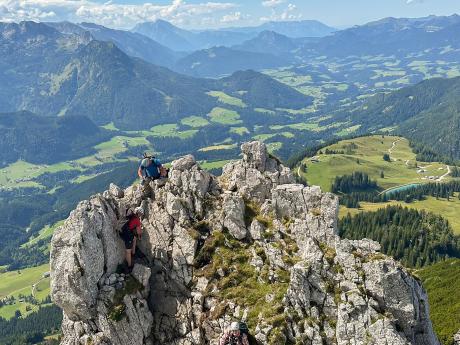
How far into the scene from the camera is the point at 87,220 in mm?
49438

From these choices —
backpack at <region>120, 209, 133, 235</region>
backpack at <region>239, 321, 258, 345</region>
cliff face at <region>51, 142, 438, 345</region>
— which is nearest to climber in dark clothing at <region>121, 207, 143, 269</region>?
backpack at <region>120, 209, 133, 235</region>

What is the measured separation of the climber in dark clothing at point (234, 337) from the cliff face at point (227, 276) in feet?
8.94

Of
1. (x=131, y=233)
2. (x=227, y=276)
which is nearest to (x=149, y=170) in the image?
(x=131, y=233)

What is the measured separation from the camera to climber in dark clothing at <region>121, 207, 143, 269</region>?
50.8 metres

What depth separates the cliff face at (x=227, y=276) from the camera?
139ft

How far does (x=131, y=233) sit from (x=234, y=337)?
1849cm

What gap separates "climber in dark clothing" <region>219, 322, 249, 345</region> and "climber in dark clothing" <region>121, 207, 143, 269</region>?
52.3 feet

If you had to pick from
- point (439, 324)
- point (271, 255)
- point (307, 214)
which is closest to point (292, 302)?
point (271, 255)

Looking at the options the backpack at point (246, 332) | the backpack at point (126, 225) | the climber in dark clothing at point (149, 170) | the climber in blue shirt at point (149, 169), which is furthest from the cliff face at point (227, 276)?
the climber in blue shirt at point (149, 169)

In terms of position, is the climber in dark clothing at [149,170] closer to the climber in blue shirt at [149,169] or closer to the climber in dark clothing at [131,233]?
the climber in blue shirt at [149,169]

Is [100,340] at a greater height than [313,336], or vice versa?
[313,336]

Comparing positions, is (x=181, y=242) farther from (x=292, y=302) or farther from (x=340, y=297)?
(x=340, y=297)

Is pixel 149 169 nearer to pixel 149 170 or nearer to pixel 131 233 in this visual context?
pixel 149 170

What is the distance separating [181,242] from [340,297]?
19.6 metres
